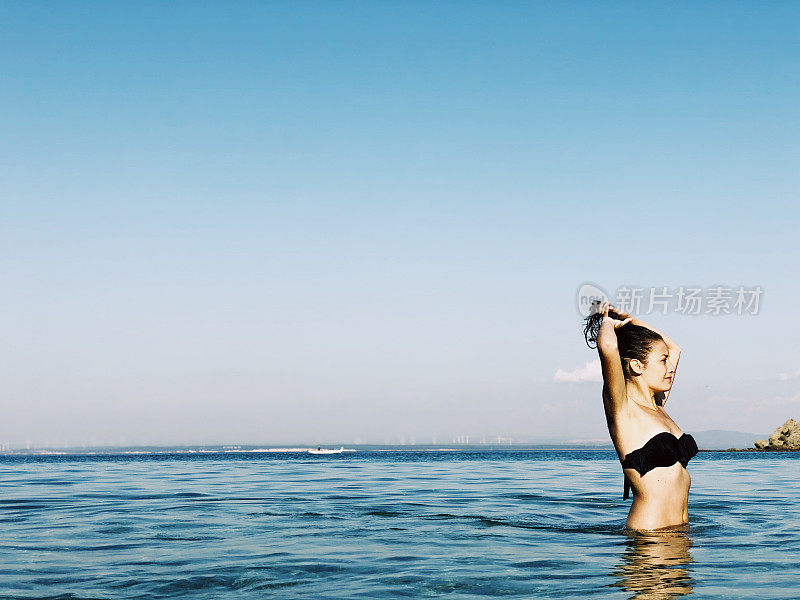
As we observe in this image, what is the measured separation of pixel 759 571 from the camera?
714 cm

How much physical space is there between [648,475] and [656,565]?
116cm

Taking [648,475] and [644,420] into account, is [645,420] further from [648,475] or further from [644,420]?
[648,475]

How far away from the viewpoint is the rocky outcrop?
122938 mm

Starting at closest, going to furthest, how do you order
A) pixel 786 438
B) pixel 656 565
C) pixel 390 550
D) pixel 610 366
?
pixel 656 565 < pixel 610 366 < pixel 390 550 < pixel 786 438

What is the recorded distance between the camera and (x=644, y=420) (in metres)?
8.05

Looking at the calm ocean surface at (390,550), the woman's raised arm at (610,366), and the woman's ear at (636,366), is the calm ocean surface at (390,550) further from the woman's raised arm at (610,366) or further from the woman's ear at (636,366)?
the woman's ear at (636,366)

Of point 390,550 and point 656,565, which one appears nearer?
point 656,565

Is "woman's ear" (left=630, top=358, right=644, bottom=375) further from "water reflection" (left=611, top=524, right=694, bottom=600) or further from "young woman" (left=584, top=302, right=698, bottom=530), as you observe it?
"water reflection" (left=611, top=524, right=694, bottom=600)

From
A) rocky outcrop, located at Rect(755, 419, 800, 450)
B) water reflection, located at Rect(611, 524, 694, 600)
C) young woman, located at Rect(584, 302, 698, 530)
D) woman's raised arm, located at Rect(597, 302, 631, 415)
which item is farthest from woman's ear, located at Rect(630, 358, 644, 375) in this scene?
rocky outcrop, located at Rect(755, 419, 800, 450)

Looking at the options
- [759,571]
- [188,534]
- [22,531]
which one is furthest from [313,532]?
[759,571]

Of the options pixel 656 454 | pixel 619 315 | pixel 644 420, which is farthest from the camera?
pixel 619 315

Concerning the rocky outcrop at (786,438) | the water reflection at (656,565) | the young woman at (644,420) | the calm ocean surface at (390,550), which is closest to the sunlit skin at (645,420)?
the young woman at (644,420)

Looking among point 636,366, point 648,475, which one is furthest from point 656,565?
point 636,366

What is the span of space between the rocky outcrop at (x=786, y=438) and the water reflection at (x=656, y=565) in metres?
130
